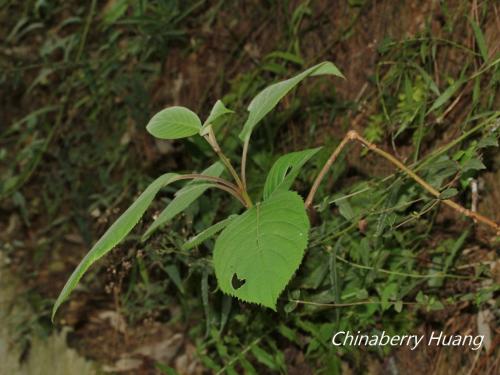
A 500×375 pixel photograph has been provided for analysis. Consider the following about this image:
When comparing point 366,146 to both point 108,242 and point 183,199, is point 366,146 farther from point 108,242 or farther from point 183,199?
point 108,242

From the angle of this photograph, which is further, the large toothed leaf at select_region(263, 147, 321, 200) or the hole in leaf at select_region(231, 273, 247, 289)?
the hole in leaf at select_region(231, 273, 247, 289)

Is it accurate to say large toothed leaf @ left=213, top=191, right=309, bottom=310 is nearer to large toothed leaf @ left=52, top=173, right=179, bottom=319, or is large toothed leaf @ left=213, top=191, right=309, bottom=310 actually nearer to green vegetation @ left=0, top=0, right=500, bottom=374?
green vegetation @ left=0, top=0, right=500, bottom=374

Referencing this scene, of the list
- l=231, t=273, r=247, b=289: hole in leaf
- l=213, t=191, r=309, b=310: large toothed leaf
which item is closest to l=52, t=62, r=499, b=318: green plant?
l=213, t=191, r=309, b=310: large toothed leaf

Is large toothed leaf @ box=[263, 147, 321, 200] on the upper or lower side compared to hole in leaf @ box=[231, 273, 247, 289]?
upper

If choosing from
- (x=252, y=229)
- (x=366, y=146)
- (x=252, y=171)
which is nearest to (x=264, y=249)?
(x=252, y=229)

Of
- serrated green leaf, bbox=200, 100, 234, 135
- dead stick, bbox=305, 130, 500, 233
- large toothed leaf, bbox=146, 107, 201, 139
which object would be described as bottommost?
dead stick, bbox=305, 130, 500, 233

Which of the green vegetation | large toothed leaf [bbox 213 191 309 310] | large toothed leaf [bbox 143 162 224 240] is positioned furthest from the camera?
the green vegetation

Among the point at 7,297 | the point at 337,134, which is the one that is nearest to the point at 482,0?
the point at 337,134

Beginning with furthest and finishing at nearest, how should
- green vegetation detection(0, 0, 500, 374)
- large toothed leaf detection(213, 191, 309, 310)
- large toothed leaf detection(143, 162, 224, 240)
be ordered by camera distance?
green vegetation detection(0, 0, 500, 374), large toothed leaf detection(143, 162, 224, 240), large toothed leaf detection(213, 191, 309, 310)
